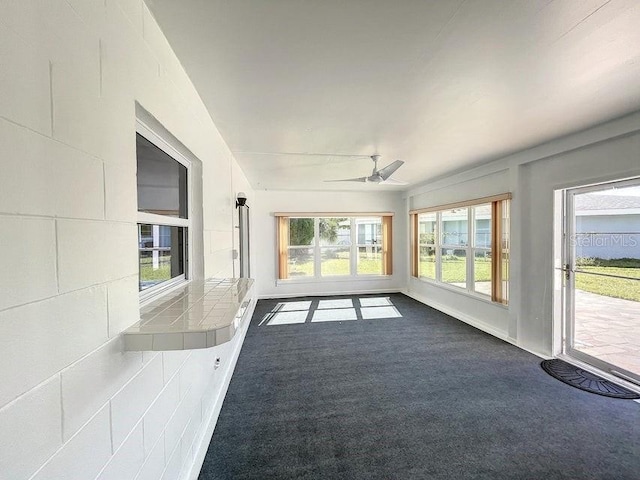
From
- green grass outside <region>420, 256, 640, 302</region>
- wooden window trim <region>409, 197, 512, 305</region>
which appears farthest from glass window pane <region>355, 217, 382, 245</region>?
green grass outside <region>420, 256, 640, 302</region>

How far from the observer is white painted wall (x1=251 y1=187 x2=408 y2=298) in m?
6.13

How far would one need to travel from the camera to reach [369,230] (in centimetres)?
664

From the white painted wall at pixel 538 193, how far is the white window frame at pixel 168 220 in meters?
3.46

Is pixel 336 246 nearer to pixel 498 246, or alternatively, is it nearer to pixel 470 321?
pixel 470 321

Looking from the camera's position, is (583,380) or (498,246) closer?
(583,380)

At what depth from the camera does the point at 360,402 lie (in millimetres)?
2395

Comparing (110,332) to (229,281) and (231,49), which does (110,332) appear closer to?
(229,281)

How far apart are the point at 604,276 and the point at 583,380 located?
1026mm

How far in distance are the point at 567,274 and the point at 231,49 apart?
379 centimetres

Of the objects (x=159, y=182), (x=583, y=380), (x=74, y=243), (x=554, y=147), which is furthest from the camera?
(x=554, y=147)

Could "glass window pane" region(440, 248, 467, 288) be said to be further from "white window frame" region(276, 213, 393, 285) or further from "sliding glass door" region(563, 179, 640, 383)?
"sliding glass door" region(563, 179, 640, 383)

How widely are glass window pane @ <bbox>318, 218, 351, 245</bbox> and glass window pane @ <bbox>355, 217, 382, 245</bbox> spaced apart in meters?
0.24

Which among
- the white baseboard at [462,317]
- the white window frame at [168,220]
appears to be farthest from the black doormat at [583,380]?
→ the white window frame at [168,220]

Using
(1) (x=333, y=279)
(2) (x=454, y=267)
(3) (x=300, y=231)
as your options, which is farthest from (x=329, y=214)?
(2) (x=454, y=267)
